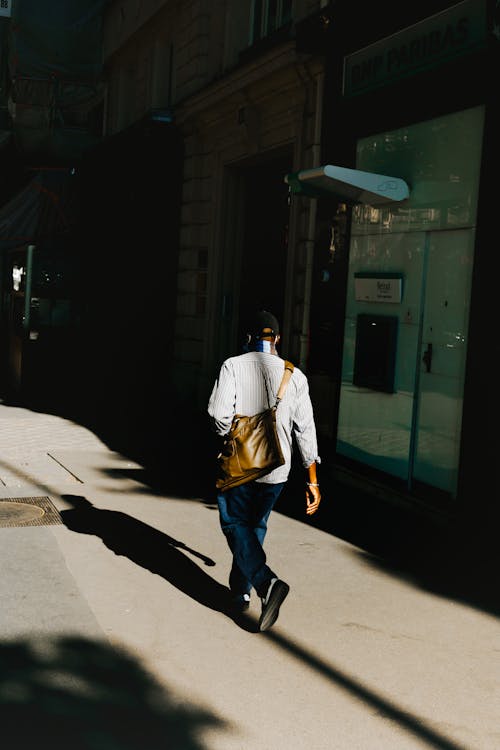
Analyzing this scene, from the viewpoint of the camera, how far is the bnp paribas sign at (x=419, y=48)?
7.70 meters

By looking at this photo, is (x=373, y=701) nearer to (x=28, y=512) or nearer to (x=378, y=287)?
(x=28, y=512)

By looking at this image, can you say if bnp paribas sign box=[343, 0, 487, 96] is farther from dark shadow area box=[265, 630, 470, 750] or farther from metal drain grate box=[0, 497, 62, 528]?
dark shadow area box=[265, 630, 470, 750]

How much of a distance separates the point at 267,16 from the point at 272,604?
399 inches

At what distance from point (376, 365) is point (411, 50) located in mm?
2946

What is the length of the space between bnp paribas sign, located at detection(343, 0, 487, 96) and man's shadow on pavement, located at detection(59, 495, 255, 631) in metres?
4.67

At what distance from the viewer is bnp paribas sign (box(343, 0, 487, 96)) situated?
7.70 m

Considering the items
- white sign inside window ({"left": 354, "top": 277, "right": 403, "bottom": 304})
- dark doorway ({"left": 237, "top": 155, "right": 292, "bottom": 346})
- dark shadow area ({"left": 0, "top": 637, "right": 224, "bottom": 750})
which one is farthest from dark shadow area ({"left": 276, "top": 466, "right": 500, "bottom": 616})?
dark doorway ({"left": 237, "top": 155, "right": 292, "bottom": 346})

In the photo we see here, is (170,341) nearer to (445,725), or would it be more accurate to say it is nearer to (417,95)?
(417,95)

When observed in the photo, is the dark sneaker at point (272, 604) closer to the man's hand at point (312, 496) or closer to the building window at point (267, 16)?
the man's hand at point (312, 496)

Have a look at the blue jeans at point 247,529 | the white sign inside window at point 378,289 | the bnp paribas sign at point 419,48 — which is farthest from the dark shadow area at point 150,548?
the bnp paribas sign at point 419,48

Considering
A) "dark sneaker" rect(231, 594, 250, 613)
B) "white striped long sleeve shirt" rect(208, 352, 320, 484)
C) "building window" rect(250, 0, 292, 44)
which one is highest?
"building window" rect(250, 0, 292, 44)

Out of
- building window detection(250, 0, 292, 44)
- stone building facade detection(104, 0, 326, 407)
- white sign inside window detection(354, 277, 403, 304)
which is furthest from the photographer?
building window detection(250, 0, 292, 44)

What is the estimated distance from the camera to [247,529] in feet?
17.0

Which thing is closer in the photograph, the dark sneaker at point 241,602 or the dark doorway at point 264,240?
the dark sneaker at point 241,602
